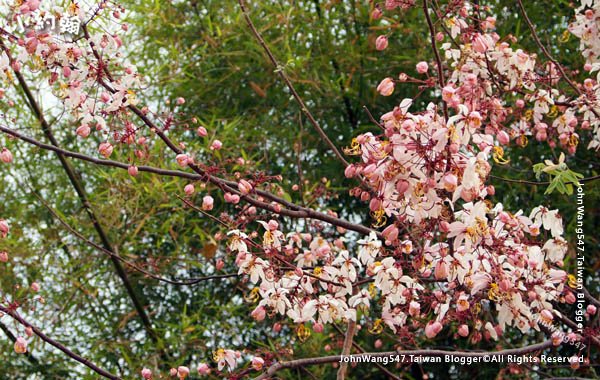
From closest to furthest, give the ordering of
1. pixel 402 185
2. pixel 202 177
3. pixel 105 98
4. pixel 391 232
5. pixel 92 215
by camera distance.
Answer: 1. pixel 402 185
2. pixel 391 232
3. pixel 202 177
4. pixel 105 98
5. pixel 92 215

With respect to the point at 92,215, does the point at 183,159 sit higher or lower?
lower

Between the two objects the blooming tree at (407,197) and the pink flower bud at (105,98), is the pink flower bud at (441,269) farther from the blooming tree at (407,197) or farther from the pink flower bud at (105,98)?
the pink flower bud at (105,98)

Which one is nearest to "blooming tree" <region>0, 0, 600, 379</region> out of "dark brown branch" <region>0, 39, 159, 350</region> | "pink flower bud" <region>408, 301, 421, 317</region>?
"pink flower bud" <region>408, 301, 421, 317</region>

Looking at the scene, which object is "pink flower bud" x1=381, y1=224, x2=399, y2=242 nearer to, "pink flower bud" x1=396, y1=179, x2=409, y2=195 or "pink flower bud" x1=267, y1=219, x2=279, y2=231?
"pink flower bud" x1=396, y1=179, x2=409, y2=195

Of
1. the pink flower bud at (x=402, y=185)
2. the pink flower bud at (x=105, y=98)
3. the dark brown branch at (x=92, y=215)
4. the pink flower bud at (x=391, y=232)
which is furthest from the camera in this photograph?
the dark brown branch at (x=92, y=215)

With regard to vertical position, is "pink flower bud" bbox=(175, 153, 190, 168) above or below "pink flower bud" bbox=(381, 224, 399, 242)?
above

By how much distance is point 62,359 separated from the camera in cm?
233

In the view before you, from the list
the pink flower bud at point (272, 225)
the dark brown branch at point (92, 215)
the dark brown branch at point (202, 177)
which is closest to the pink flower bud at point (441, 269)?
the dark brown branch at point (202, 177)

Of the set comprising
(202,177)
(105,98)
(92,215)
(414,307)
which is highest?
(92,215)

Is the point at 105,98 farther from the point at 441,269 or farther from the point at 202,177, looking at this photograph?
the point at 441,269

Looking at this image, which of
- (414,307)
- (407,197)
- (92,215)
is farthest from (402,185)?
(92,215)

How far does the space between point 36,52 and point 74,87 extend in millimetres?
86

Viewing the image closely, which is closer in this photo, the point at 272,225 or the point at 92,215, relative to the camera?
the point at 272,225

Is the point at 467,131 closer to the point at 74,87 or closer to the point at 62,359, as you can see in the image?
the point at 74,87
